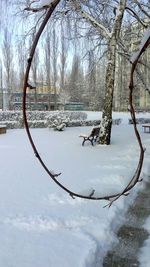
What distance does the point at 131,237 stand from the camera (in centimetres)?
469

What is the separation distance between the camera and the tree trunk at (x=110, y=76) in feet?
38.4

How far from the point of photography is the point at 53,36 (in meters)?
13.9

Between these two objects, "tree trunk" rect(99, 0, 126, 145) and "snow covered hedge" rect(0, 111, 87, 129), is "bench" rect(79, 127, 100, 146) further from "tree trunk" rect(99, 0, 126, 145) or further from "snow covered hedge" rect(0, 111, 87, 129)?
"snow covered hedge" rect(0, 111, 87, 129)

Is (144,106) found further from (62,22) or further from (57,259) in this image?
(57,259)

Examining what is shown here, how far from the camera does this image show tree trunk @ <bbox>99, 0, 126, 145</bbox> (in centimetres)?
1172

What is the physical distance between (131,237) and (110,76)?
822 centimetres

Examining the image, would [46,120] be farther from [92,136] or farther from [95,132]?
[92,136]

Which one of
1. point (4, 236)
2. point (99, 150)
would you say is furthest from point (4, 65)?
point (4, 236)

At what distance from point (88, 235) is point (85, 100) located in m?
A: 42.7

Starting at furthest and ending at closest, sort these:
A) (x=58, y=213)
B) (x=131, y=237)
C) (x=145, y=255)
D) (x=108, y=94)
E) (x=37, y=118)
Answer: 1. (x=37, y=118)
2. (x=108, y=94)
3. (x=58, y=213)
4. (x=131, y=237)
5. (x=145, y=255)

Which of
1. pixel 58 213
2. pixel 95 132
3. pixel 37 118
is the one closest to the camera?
pixel 58 213

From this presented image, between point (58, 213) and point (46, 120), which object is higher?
point (58, 213)

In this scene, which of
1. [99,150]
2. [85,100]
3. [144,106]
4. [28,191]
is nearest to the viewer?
[28,191]

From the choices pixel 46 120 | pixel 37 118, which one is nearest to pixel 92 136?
pixel 46 120
